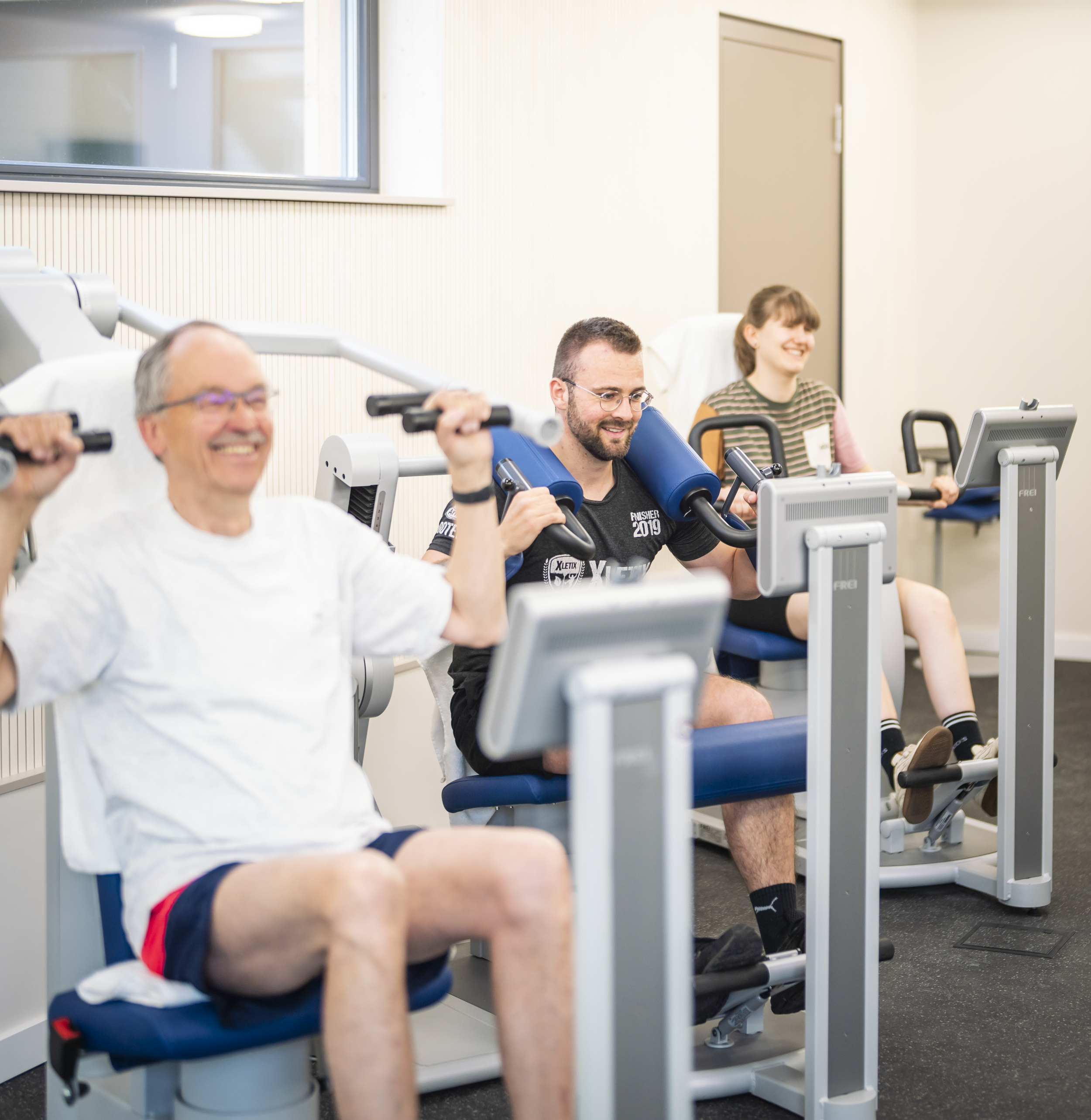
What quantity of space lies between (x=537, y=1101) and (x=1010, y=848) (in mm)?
1808

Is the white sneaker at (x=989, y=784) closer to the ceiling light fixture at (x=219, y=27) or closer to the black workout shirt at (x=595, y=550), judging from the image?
the black workout shirt at (x=595, y=550)

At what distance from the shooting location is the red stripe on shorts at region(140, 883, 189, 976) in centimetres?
159

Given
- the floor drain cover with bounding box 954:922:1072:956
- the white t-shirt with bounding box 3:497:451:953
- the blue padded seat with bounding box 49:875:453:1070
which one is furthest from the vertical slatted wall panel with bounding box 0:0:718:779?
the floor drain cover with bounding box 954:922:1072:956

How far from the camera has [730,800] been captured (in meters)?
2.35

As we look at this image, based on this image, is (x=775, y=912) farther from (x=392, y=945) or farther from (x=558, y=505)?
(x=392, y=945)

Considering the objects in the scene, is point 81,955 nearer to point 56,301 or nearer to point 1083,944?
point 56,301

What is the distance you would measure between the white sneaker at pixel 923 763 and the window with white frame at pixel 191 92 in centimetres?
192

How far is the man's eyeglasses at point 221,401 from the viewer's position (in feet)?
5.67

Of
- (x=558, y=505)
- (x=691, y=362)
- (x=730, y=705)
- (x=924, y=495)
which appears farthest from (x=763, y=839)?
(x=691, y=362)

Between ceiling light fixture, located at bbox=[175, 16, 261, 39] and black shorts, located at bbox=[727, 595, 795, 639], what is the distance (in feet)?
5.88

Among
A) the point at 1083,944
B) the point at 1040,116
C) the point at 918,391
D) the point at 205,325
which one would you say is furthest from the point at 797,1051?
the point at 1040,116

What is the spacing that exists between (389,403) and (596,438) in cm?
100

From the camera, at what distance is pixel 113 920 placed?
5.77 feet

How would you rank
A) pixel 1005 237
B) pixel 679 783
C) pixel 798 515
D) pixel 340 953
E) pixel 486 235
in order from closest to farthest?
pixel 679 783
pixel 340 953
pixel 798 515
pixel 486 235
pixel 1005 237
